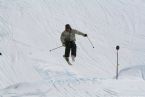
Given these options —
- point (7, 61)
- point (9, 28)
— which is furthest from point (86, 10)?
point (7, 61)

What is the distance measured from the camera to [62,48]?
23.5 meters

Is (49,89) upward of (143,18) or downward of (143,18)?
downward

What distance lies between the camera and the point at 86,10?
27641 millimetres

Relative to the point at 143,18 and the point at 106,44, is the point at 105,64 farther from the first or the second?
the point at 143,18

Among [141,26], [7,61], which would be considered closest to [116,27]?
[141,26]

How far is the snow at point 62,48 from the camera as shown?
1445 cm

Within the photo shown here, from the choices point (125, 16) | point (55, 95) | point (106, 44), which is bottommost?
point (55, 95)

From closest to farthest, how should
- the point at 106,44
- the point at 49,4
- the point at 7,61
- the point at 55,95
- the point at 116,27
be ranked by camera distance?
the point at 55,95, the point at 7,61, the point at 106,44, the point at 116,27, the point at 49,4

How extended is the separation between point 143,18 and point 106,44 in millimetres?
4059

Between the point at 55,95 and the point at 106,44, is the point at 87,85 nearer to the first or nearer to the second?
the point at 55,95

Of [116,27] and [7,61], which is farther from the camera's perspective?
[116,27]

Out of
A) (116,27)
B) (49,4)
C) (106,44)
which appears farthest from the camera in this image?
(49,4)

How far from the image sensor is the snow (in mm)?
14448

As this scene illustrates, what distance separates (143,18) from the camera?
89.4 ft
